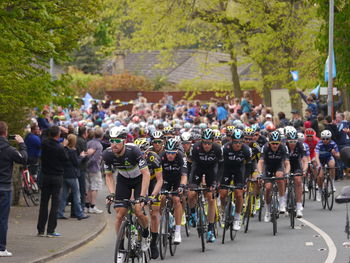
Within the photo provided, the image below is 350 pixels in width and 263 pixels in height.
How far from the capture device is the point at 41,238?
16641mm

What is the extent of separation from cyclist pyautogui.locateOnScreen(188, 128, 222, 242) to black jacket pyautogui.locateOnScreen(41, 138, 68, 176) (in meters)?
2.40

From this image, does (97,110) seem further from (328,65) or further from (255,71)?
(328,65)

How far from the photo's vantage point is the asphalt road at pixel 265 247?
48.0ft

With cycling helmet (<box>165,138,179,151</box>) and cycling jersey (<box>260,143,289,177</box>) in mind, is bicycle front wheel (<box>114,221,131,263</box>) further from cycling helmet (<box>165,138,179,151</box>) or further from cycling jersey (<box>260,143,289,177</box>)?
cycling jersey (<box>260,143,289,177</box>)

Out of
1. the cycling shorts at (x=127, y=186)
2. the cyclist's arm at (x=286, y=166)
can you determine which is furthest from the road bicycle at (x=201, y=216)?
the cyclist's arm at (x=286, y=166)

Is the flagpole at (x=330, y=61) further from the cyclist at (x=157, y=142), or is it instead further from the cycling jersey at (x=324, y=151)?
the cyclist at (x=157, y=142)

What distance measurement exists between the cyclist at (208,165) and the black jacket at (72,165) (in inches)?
133

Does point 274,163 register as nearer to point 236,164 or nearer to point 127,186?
point 236,164

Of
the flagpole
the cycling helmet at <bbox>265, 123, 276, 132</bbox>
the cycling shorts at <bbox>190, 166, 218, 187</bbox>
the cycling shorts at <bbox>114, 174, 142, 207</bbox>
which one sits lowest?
the cycling shorts at <bbox>114, 174, 142, 207</bbox>

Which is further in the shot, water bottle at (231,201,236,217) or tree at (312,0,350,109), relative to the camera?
tree at (312,0,350,109)

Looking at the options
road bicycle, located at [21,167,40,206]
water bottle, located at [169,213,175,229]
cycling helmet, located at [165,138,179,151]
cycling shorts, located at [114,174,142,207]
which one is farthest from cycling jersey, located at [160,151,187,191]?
road bicycle, located at [21,167,40,206]

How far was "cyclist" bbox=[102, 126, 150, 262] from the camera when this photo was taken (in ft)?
42.0

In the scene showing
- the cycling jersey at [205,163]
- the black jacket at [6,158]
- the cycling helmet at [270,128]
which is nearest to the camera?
the black jacket at [6,158]

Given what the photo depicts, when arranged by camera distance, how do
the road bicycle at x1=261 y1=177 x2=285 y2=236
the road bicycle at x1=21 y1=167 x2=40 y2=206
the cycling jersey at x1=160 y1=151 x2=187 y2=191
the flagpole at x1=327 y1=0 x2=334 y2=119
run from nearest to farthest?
1. the cycling jersey at x1=160 y1=151 x2=187 y2=191
2. the road bicycle at x1=261 y1=177 x2=285 y2=236
3. the road bicycle at x1=21 y1=167 x2=40 y2=206
4. the flagpole at x1=327 y1=0 x2=334 y2=119
